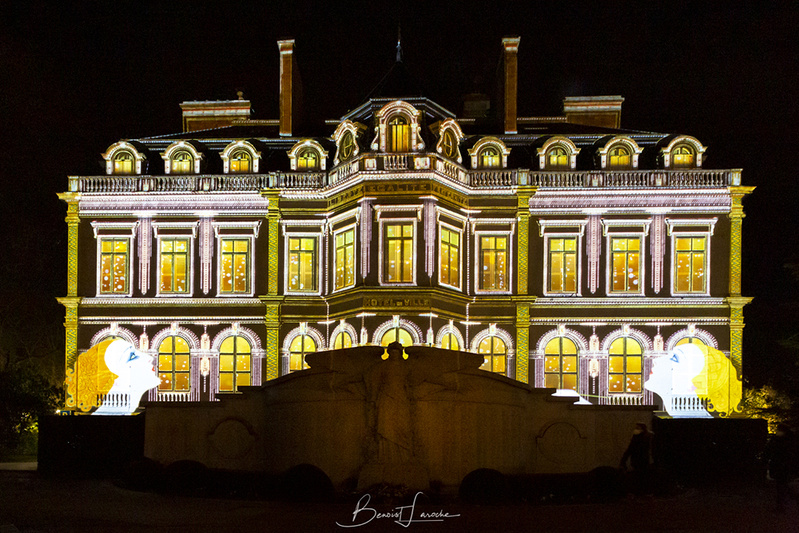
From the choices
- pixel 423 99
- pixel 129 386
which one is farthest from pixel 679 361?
pixel 129 386

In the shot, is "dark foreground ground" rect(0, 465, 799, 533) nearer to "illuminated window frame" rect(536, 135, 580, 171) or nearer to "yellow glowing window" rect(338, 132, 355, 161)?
"yellow glowing window" rect(338, 132, 355, 161)

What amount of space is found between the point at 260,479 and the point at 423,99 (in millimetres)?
21919

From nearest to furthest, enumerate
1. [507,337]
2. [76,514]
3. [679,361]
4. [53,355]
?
1. [76,514]
2. [679,361]
3. [507,337]
4. [53,355]

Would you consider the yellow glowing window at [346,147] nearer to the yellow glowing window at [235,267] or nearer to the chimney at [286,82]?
the chimney at [286,82]

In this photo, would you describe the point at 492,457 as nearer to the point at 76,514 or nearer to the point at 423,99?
the point at 76,514

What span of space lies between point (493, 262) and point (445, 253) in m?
2.50

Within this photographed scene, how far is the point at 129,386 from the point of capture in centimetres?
2955

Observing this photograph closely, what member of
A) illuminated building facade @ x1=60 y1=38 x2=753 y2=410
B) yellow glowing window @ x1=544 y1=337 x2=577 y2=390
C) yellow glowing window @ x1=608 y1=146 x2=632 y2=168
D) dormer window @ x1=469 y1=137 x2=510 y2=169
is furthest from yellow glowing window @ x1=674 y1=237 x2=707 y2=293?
dormer window @ x1=469 y1=137 x2=510 y2=169

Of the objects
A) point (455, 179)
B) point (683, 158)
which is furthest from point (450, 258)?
point (683, 158)

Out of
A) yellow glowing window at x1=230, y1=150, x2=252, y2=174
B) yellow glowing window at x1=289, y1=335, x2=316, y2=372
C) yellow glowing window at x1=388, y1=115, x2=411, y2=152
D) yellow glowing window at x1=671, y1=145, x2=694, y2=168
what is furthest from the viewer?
yellow glowing window at x1=230, y1=150, x2=252, y2=174

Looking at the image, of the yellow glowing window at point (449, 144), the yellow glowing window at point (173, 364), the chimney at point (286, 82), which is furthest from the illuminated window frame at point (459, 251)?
the yellow glowing window at point (173, 364)

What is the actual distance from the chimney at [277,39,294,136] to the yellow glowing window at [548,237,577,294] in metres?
12.2

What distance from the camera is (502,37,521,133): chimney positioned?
38.9 metres

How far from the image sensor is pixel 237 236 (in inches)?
1464
